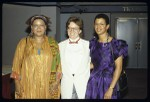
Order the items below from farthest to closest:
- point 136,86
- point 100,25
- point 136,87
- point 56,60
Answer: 1. point 136,86
2. point 136,87
3. point 56,60
4. point 100,25

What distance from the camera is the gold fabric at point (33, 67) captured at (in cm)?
250

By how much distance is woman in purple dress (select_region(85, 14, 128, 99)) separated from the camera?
7.77 ft

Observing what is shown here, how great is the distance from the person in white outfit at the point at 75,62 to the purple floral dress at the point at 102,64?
0.06 meters

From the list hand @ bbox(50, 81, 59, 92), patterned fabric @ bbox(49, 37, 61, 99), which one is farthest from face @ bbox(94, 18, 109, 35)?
hand @ bbox(50, 81, 59, 92)

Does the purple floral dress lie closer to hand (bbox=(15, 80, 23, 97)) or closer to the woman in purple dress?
the woman in purple dress

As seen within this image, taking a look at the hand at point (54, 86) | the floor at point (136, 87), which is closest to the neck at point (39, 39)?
the hand at point (54, 86)

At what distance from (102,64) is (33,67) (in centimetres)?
67

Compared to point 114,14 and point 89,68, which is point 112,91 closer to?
point 89,68

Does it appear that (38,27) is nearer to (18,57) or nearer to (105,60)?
(18,57)

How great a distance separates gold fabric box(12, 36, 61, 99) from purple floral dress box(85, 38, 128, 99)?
0.36 metres

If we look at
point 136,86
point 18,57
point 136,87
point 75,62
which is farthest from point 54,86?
point 136,86

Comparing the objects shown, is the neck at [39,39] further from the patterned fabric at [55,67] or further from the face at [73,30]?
the face at [73,30]

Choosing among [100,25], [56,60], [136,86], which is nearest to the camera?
[100,25]

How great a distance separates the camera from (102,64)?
2.42m
